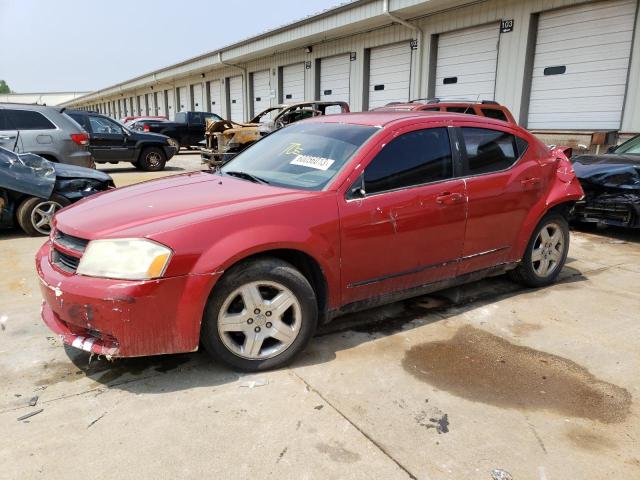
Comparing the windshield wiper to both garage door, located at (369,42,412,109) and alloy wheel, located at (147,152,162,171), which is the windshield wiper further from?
garage door, located at (369,42,412,109)

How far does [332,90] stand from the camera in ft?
59.8

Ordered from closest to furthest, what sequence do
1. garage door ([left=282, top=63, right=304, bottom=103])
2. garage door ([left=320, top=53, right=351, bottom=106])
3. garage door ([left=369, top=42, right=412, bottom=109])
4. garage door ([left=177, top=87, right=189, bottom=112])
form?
garage door ([left=369, top=42, right=412, bottom=109])
garage door ([left=320, top=53, right=351, bottom=106])
garage door ([left=282, top=63, right=304, bottom=103])
garage door ([left=177, top=87, right=189, bottom=112])

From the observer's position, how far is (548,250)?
4645mm

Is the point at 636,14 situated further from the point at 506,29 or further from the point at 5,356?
the point at 5,356

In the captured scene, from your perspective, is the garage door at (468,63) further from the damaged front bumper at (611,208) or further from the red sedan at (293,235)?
the red sedan at (293,235)

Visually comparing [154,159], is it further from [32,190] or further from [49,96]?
[49,96]

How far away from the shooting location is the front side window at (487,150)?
3.94m

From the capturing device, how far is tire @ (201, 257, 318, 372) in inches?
112

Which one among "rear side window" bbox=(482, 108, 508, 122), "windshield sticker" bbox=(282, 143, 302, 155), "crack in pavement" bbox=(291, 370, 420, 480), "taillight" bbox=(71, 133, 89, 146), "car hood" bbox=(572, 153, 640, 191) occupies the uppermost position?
"rear side window" bbox=(482, 108, 508, 122)

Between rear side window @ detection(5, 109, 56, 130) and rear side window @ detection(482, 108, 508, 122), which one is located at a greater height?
rear side window @ detection(482, 108, 508, 122)

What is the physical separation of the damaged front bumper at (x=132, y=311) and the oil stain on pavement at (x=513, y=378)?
4.57ft

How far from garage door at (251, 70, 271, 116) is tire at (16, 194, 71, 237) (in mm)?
16940

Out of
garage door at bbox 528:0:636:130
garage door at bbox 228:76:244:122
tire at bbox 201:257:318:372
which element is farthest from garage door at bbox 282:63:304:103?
tire at bbox 201:257:318:372

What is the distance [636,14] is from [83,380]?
11460mm
